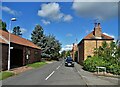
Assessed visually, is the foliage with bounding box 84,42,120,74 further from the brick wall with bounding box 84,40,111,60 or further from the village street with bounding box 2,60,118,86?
the brick wall with bounding box 84,40,111,60

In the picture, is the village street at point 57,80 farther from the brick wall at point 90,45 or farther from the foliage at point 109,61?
the brick wall at point 90,45

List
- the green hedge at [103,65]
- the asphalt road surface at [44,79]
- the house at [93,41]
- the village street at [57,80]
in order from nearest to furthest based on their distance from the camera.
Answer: the asphalt road surface at [44,79] < the village street at [57,80] < the green hedge at [103,65] < the house at [93,41]

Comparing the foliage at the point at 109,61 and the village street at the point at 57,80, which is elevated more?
the foliage at the point at 109,61

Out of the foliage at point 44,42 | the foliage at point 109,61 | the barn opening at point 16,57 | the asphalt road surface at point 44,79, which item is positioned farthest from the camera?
the foliage at point 44,42

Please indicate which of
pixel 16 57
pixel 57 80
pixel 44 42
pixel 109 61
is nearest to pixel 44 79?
pixel 57 80

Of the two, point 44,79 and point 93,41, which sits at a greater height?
point 93,41

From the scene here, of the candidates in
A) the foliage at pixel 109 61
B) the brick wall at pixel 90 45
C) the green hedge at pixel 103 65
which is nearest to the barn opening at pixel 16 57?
the foliage at pixel 109 61

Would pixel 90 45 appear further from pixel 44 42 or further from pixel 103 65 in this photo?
pixel 44 42

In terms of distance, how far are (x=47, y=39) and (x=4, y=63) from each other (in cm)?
5170

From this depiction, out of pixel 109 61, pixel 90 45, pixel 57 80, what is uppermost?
pixel 90 45

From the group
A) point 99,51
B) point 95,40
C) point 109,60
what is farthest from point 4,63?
point 95,40

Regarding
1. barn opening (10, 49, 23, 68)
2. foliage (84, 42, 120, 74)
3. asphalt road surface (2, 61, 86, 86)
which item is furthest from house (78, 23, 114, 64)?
asphalt road surface (2, 61, 86, 86)

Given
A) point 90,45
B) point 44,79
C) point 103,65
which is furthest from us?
point 90,45

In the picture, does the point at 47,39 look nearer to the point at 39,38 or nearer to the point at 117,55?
the point at 39,38
